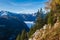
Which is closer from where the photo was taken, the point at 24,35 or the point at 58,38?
the point at 58,38

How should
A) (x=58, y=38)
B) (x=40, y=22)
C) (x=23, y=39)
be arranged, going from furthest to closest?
(x=23, y=39) < (x=40, y=22) < (x=58, y=38)

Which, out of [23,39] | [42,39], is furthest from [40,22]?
[42,39]

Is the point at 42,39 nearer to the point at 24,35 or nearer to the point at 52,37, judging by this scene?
the point at 52,37

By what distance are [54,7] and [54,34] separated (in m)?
2.34

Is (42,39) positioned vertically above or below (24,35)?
above

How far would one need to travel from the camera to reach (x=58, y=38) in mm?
17234

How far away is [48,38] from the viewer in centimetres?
1741

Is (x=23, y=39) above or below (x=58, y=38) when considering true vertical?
below

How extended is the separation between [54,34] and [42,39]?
55.5 inches

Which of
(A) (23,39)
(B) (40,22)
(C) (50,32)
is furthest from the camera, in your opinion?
(A) (23,39)

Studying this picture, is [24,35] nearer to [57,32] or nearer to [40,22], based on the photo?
[40,22]

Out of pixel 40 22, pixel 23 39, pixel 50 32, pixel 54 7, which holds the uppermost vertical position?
pixel 54 7

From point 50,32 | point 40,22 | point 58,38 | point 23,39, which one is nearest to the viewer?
point 58,38

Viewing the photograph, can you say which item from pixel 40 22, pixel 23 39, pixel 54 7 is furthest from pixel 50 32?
pixel 23 39
